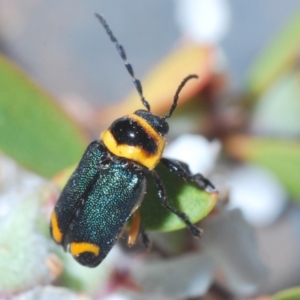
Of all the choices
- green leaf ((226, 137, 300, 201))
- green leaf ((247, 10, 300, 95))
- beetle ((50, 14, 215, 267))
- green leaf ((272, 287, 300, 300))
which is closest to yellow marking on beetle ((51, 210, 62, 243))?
beetle ((50, 14, 215, 267))

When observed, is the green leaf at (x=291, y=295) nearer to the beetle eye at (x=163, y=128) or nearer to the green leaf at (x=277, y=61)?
the beetle eye at (x=163, y=128)

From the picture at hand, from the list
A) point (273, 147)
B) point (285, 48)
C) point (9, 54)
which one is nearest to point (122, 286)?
point (273, 147)

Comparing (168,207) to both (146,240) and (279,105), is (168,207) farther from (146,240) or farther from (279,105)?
(279,105)

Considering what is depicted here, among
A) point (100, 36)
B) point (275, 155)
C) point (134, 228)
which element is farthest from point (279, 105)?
point (100, 36)

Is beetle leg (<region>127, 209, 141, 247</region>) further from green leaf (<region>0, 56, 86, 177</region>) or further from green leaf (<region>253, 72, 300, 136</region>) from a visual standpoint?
green leaf (<region>253, 72, 300, 136</region>)

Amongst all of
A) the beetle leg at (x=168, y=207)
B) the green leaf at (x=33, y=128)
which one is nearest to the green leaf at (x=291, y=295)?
the beetle leg at (x=168, y=207)

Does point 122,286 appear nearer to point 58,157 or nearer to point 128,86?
point 58,157
